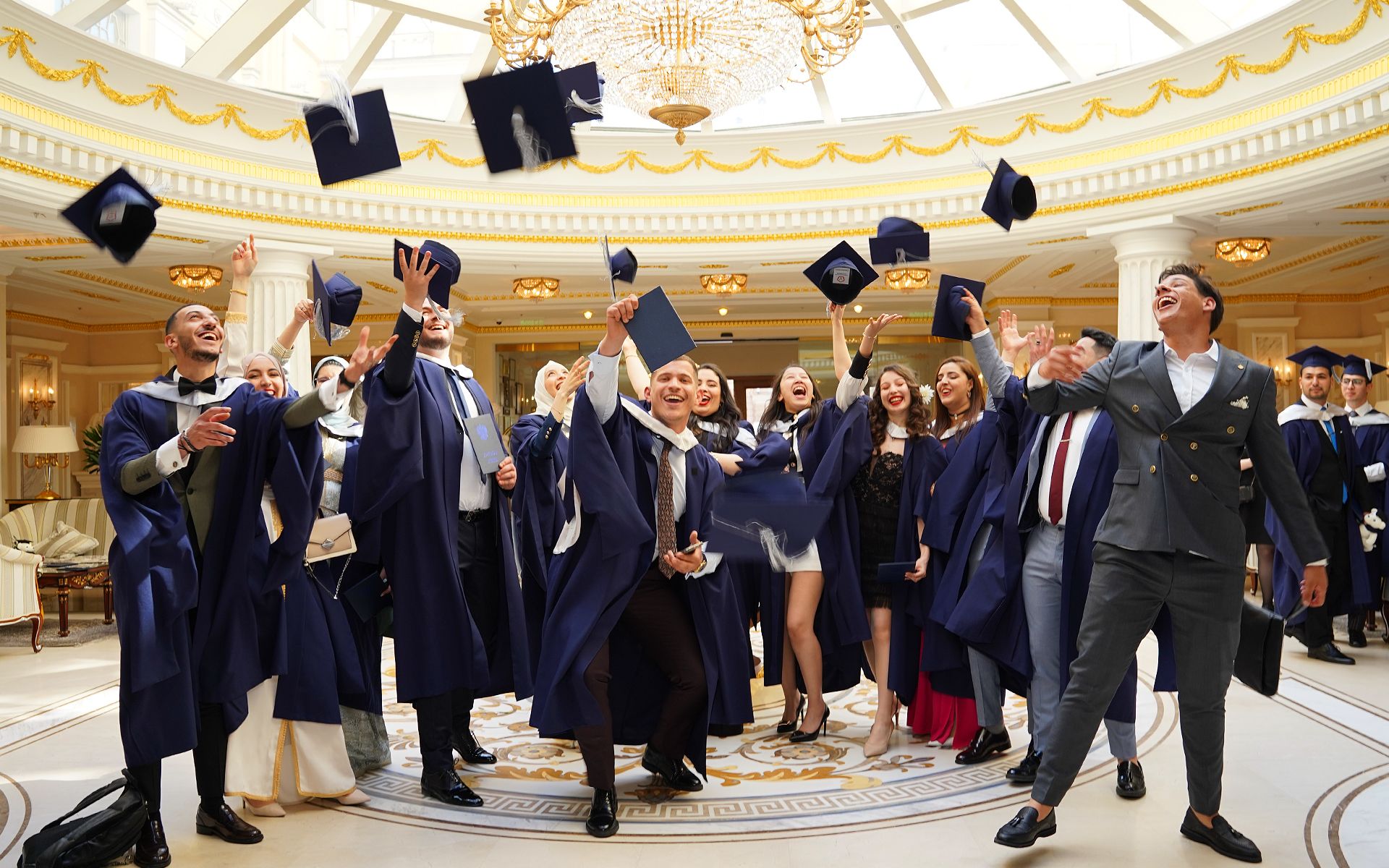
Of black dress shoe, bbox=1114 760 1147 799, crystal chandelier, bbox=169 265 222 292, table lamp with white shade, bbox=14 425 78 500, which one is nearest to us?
black dress shoe, bbox=1114 760 1147 799

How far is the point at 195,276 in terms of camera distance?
11367 millimetres

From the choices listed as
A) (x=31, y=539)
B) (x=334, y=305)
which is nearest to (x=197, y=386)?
(x=334, y=305)

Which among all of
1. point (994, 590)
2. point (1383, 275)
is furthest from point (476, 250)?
point (1383, 275)

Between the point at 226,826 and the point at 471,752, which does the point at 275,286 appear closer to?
the point at 471,752

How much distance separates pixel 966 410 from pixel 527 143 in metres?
2.11

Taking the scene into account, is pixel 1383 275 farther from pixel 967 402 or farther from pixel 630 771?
pixel 630 771

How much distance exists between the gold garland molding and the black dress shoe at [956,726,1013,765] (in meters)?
5.41

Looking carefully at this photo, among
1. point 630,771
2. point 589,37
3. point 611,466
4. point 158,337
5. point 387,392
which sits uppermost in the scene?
point 589,37

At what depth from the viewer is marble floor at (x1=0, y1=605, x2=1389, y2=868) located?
3.27 meters

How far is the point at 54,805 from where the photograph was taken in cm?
384

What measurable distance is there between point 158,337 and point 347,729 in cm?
1295

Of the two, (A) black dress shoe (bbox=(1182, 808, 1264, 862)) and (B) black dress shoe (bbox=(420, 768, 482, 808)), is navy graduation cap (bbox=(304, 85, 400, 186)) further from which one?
(A) black dress shoe (bbox=(1182, 808, 1264, 862))

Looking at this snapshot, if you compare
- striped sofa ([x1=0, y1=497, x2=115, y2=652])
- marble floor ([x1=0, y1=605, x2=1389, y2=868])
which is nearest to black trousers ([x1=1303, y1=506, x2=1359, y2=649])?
marble floor ([x1=0, y1=605, x2=1389, y2=868])

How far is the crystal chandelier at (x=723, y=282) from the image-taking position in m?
12.8
